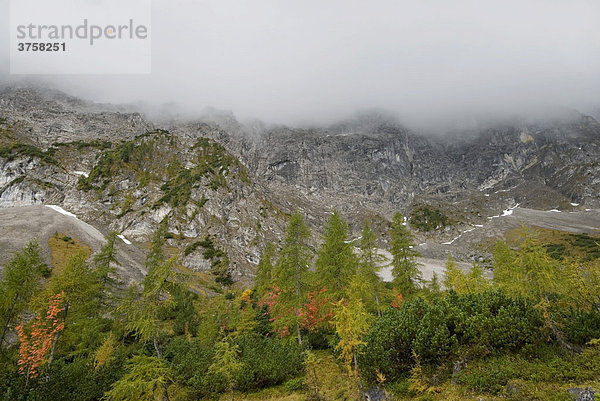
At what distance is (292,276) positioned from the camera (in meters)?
24.5

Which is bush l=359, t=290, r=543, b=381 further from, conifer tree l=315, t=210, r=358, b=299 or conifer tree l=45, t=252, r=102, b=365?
conifer tree l=45, t=252, r=102, b=365

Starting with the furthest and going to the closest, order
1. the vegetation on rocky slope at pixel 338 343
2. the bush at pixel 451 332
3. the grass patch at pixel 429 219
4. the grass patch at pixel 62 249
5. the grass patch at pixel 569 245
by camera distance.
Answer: the grass patch at pixel 429 219, the grass patch at pixel 569 245, the grass patch at pixel 62 249, the bush at pixel 451 332, the vegetation on rocky slope at pixel 338 343

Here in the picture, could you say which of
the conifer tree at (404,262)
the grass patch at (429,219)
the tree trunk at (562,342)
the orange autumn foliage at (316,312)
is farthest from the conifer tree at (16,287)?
the grass patch at (429,219)

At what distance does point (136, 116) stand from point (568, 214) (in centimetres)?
27627

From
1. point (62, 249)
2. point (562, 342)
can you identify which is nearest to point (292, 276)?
point (562, 342)

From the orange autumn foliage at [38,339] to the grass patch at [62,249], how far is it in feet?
83.1

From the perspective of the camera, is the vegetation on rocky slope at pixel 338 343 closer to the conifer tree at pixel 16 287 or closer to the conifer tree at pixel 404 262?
the conifer tree at pixel 16 287

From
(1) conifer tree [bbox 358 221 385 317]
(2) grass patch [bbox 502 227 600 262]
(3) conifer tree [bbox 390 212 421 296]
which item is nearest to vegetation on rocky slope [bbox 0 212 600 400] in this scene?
(3) conifer tree [bbox 390 212 421 296]

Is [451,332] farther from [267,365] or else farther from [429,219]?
[429,219]

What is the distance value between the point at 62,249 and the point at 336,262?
54719mm

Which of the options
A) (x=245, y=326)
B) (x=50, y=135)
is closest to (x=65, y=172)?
(x=50, y=135)

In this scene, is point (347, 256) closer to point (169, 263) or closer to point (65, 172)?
Answer: point (169, 263)

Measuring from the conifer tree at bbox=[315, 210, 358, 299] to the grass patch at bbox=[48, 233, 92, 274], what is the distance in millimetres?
39361

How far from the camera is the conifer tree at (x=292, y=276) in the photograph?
23.9m
